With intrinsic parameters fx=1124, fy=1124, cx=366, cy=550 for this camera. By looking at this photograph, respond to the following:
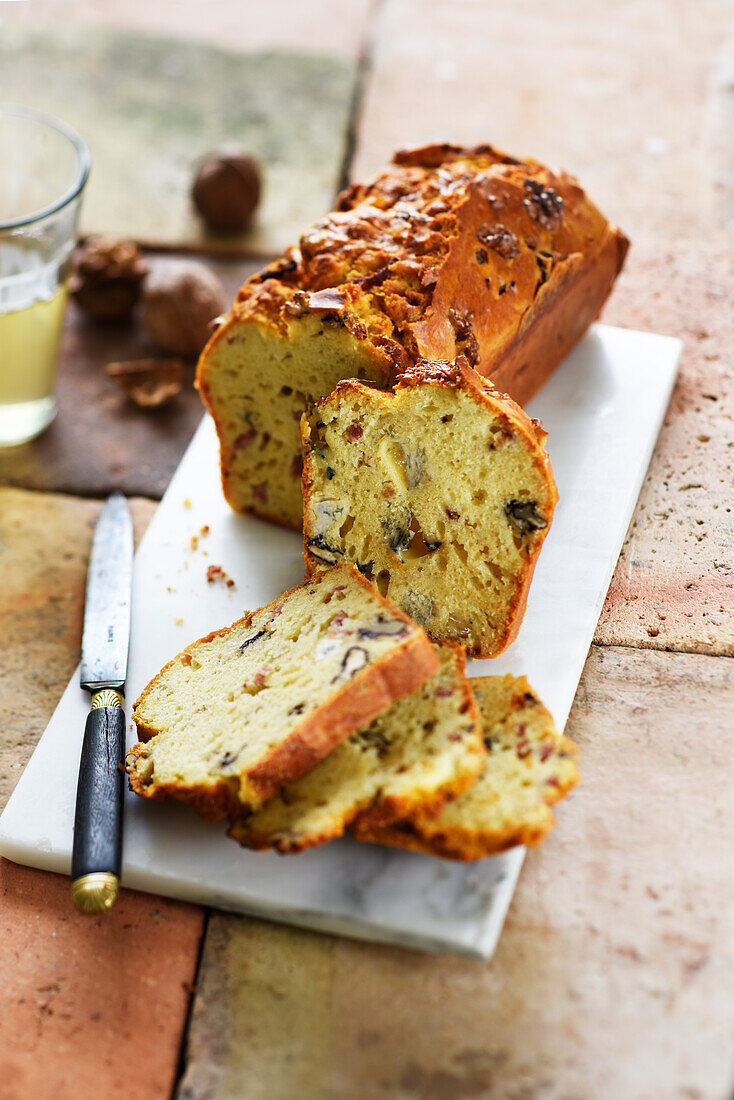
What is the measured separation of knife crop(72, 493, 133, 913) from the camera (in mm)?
2359

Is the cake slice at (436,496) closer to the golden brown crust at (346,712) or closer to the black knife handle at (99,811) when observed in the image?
the golden brown crust at (346,712)

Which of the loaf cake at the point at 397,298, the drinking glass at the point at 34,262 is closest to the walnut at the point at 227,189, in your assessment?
the drinking glass at the point at 34,262

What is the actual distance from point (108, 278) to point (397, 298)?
1770 mm

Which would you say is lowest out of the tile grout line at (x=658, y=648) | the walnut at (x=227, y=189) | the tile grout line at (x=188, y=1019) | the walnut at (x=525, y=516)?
the tile grout line at (x=188, y=1019)

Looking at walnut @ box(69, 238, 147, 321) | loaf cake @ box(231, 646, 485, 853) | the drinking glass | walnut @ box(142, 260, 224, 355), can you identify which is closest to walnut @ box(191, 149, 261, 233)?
walnut @ box(69, 238, 147, 321)

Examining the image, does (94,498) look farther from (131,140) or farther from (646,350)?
(131,140)

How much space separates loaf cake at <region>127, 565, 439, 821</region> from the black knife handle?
56 mm

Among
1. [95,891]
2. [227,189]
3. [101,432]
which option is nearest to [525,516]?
[95,891]

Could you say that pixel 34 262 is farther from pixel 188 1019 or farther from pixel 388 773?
pixel 188 1019

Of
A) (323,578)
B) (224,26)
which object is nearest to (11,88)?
(224,26)

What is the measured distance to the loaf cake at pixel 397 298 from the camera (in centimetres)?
288

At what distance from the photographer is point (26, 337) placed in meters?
3.65

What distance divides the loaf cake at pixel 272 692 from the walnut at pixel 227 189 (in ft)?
7.99

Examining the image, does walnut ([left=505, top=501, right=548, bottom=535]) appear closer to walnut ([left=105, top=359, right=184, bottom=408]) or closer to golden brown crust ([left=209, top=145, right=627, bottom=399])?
golden brown crust ([left=209, top=145, right=627, bottom=399])
